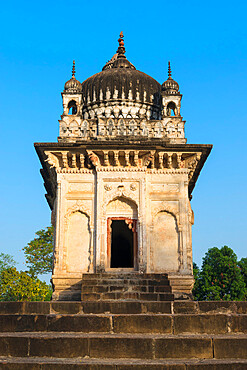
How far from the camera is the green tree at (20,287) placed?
3353cm

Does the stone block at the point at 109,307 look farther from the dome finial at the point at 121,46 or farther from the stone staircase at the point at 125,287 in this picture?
the dome finial at the point at 121,46

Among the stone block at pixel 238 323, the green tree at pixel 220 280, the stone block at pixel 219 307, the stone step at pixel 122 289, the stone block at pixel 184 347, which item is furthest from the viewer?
the green tree at pixel 220 280

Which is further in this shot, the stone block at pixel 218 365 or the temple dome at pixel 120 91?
the temple dome at pixel 120 91

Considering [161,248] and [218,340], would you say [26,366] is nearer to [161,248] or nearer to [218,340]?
[218,340]

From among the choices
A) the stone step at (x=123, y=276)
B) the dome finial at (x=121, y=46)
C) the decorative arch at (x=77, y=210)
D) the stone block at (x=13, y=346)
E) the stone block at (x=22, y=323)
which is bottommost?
the stone block at (x=13, y=346)

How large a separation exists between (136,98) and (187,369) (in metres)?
14.0

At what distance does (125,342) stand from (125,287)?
5266mm

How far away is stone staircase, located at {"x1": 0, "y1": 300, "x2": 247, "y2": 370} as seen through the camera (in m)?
6.16

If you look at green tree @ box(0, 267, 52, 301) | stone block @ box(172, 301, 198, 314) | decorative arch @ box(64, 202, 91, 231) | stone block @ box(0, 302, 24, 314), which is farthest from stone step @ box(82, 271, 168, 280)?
green tree @ box(0, 267, 52, 301)

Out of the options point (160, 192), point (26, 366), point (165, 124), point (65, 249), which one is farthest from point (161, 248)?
point (26, 366)

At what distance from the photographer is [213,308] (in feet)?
32.0

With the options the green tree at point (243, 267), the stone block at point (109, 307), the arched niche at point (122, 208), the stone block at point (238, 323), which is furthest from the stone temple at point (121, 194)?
the green tree at point (243, 267)

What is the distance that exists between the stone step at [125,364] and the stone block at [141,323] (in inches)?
50.9

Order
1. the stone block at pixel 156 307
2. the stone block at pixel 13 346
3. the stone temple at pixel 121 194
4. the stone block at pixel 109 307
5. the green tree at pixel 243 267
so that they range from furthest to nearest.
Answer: the green tree at pixel 243 267
the stone temple at pixel 121 194
the stone block at pixel 156 307
the stone block at pixel 109 307
the stone block at pixel 13 346
